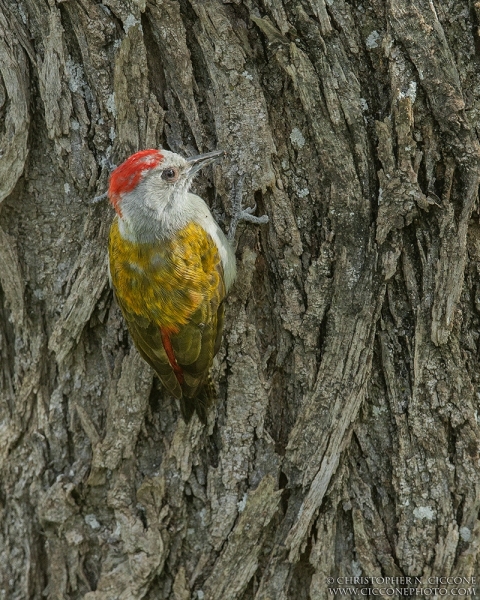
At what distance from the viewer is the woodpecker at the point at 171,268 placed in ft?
10.8

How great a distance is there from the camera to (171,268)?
11.8 ft

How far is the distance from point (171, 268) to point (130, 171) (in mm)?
647

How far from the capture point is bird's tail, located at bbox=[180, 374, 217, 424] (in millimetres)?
3271

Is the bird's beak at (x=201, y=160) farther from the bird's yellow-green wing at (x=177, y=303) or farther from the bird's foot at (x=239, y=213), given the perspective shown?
the bird's yellow-green wing at (x=177, y=303)

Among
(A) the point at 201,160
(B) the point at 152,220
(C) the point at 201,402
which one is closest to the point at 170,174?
(A) the point at 201,160

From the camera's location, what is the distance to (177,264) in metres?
3.62

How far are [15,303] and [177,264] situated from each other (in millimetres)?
973

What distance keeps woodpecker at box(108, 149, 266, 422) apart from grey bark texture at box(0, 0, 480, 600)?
3.8 inches

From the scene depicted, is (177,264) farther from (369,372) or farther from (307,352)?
(369,372)

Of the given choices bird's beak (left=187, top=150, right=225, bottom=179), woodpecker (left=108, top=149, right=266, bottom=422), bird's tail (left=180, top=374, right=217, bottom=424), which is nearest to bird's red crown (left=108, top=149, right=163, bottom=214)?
woodpecker (left=108, top=149, right=266, bottom=422)

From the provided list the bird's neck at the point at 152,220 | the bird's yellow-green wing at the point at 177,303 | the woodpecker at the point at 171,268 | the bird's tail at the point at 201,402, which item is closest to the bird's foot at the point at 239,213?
the woodpecker at the point at 171,268

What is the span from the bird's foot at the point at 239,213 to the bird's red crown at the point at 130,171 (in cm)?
47

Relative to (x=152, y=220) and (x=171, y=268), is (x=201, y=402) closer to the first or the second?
(x=171, y=268)

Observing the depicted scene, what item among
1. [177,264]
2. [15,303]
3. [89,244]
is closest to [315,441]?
[177,264]
